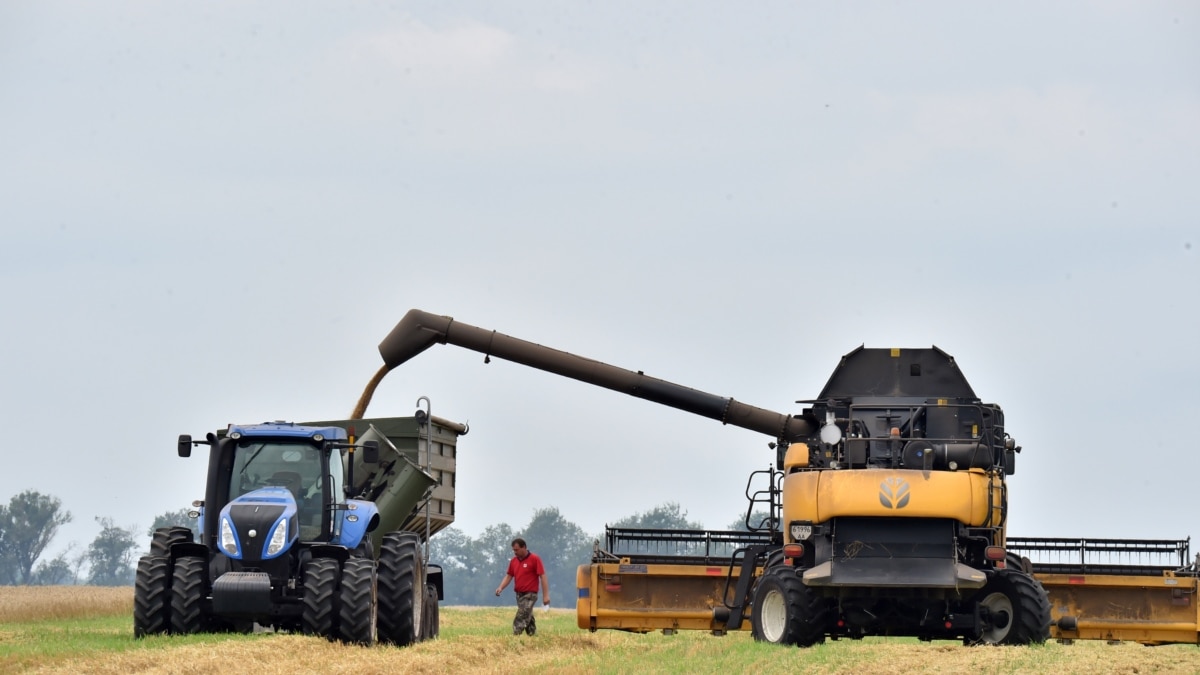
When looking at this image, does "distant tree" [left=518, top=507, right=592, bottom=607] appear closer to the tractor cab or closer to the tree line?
the tree line

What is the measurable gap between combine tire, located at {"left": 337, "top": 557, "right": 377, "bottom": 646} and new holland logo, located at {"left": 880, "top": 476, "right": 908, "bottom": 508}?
18.1ft

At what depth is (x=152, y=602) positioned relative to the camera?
17281 millimetres

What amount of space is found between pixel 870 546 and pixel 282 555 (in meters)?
6.20

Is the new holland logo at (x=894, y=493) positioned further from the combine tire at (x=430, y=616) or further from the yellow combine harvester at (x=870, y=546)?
the combine tire at (x=430, y=616)

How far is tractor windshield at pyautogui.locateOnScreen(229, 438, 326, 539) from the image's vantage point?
18312 mm

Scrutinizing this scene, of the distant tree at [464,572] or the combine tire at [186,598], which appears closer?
the combine tire at [186,598]

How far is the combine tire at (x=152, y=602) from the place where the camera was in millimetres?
17266

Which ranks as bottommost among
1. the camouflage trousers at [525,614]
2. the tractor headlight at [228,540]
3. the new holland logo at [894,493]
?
the camouflage trousers at [525,614]

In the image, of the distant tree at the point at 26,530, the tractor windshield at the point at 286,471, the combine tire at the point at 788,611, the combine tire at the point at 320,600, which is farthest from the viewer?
the distant tree at the point at 26,530

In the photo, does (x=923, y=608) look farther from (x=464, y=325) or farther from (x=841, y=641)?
(x=464, y=325)

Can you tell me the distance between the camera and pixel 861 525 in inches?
748

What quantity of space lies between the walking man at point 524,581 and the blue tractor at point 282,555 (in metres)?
3.25

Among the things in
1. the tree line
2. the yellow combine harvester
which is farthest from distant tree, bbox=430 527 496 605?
the yellow combine harvester

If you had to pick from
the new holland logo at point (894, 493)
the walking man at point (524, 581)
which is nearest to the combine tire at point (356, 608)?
the walking man at point (524, 581)
